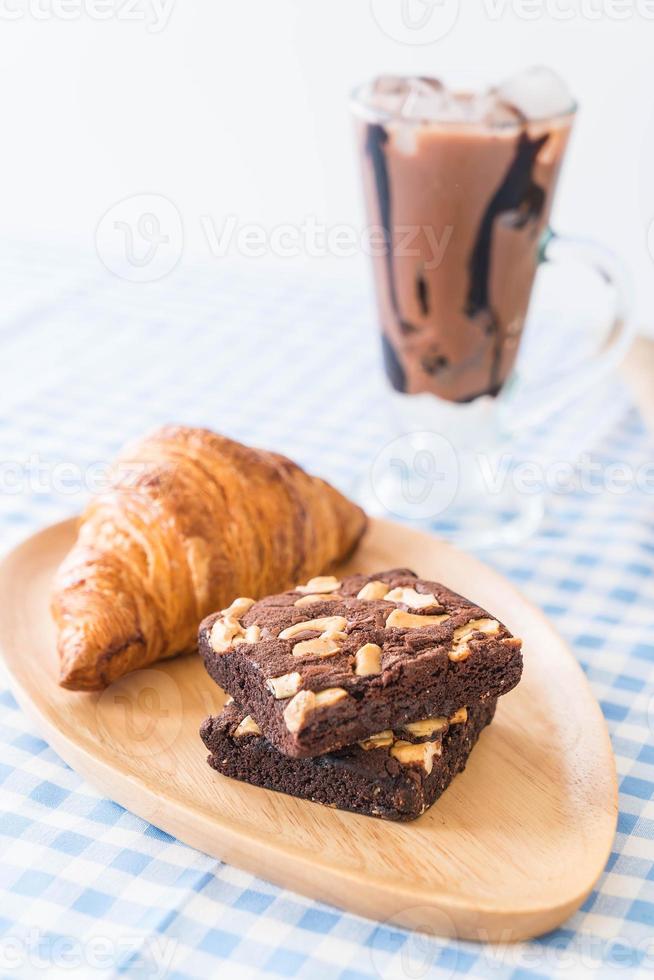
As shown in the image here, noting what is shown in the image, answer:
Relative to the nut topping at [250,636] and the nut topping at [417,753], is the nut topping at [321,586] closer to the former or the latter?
the nut topping at [250,636]

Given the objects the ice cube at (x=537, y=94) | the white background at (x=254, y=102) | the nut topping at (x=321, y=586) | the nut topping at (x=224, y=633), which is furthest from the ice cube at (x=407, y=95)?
the white background at (x=254, y=102)

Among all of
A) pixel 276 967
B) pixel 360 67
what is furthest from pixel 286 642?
pixel 360 67

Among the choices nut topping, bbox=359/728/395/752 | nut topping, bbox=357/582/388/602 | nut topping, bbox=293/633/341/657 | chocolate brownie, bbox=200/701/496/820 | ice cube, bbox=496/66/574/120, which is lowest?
chocolate brownie, bbox=200/701/496/820

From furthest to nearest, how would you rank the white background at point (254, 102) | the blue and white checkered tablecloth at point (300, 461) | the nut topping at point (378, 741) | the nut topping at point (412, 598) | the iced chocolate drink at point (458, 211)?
the white background at point (254, 102)
the iced chocolate drink at point (458, 211)
the nut topping at point (412, 598)
the nut topping at point (378, 741)
the blue and white checkered tablecloth at point (300, 461)

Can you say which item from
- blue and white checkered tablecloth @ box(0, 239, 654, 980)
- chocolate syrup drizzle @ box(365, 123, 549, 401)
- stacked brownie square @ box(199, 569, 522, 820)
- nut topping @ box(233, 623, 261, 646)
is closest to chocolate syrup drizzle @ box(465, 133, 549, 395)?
chocolate syrup drizzle @ box(365, 123, 549, 401)

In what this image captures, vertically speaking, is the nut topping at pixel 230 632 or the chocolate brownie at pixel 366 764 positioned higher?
the nut topping at pixel 230 632

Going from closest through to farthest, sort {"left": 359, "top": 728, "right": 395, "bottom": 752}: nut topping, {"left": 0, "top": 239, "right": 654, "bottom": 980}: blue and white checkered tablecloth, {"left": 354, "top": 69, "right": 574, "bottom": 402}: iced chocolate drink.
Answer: {"left": 0, "top": 239, "right": 654, "bottom": 980}: blue and white checkered tablecloth, {"left": 359, "top": 728, "right": 395, "bottom": 752}: nut topping, {"left": 354, "top": 69, "right": 574, "bottom": 402}: iced chocolate drink

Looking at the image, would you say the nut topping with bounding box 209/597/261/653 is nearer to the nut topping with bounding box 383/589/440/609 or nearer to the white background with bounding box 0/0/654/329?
the nut topping with bounding box 383/589/440/609

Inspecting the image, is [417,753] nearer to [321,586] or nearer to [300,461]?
[321,586]

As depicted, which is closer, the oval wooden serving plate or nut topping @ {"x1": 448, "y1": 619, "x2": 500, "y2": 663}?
the oval wooden serving plate
